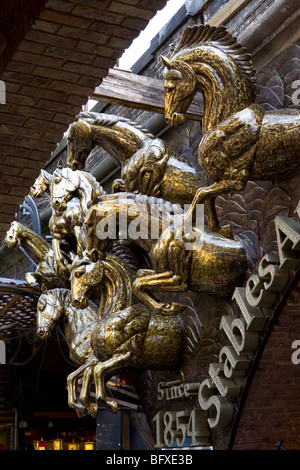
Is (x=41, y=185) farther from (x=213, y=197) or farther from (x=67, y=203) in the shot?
(x=213, y=197)

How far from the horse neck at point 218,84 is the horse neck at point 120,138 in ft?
4.27

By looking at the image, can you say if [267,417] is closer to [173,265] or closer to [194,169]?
[173,265]

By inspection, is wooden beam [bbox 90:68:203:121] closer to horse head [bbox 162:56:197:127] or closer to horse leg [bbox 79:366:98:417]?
horse head [bbox 162:56:197:127]

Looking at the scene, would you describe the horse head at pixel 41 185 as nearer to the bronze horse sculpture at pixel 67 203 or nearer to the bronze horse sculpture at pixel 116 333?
the bronze horse sculpture at pixel 67 203

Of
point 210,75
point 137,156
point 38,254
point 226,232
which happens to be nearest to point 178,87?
point 210,75

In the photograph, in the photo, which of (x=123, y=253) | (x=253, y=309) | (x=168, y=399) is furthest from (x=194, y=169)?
(x=168, y=399)

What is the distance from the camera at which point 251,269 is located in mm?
5625

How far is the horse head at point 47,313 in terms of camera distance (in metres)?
7.59

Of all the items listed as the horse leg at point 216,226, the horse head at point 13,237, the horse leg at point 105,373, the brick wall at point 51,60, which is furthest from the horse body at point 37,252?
the brick wall at point 51,60

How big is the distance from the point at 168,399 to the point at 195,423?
2.36ft

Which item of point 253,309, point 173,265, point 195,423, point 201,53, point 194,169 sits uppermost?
point 201,53

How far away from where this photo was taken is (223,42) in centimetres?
551

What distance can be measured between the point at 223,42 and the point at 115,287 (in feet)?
8.06

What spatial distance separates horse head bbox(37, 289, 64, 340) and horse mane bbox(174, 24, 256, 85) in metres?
3.27
